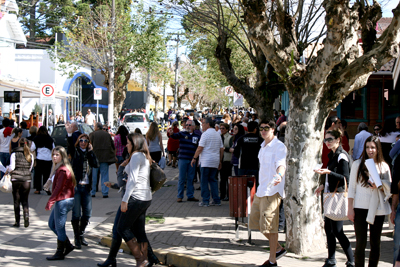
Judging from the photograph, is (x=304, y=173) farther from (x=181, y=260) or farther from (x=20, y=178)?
(x=20, y=178)

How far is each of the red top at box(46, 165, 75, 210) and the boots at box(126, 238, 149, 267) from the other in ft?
4.43

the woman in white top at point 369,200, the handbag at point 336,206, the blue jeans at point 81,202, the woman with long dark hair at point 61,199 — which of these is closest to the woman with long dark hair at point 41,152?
the blue jeans at point 81,202

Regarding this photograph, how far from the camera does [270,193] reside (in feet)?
18.9

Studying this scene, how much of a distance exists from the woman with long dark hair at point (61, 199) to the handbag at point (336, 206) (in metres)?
3.58

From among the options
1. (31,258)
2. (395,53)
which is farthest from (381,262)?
(31,258)

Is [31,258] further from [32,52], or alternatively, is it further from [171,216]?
[32,52]

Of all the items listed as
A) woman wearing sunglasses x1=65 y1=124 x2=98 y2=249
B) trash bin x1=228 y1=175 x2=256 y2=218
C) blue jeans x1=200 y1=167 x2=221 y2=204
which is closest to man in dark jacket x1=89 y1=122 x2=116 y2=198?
blue jeans x1=200 y1=167 x2=221 y2=204

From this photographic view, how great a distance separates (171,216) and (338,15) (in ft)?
16.7

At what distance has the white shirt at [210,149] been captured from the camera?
9.80m

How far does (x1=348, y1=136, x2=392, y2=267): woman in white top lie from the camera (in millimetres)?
5051

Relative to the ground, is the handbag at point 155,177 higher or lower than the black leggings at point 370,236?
higher

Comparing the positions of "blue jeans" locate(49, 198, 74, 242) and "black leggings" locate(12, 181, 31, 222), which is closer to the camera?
"blue jeans" locate(49, 198, 74, 242)

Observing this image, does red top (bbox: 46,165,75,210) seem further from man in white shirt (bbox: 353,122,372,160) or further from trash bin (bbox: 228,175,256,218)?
man in white shirt (bbox: 353,122,372,160)

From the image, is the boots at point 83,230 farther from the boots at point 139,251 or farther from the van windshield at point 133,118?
the van windshield at point 133,118
